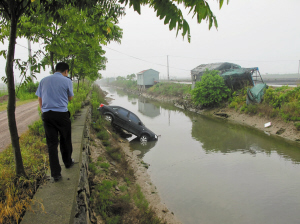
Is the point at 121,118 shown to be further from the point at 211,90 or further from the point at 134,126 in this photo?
the point at 211,90

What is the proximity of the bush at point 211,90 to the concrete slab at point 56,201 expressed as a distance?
20721 mm

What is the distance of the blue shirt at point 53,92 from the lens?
351cm

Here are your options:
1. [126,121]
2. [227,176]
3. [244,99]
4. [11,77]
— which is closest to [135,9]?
[11,77]

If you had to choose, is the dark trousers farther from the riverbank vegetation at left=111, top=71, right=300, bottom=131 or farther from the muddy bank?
the riverbank vegetation at left=111, top=71, right=300, bottom=131

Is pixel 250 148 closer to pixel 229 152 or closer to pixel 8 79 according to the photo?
pixel 229 152

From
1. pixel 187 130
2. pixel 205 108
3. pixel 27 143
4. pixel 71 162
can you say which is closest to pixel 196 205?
pixel 71 162

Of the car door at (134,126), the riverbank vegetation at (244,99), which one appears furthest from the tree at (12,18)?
the riverbank vegetation at (244,99)

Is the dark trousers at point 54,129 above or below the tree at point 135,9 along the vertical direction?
below

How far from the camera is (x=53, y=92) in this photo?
3.52m

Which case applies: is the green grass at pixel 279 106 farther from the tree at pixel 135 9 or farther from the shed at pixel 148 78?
the shed at pixel 148 78

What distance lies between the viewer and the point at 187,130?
55.3 ft

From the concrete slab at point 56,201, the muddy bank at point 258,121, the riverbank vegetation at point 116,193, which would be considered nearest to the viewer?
the concrete slab at point 56,201

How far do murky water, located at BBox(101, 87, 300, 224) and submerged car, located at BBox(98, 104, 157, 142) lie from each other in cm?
58

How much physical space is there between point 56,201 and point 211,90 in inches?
853
